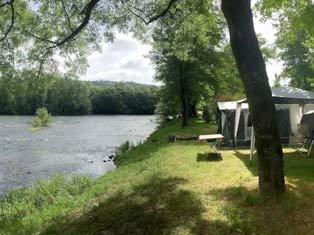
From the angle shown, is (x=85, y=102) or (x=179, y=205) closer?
(x=179, y=205)

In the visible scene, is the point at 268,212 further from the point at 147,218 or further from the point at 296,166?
the point at 296,166

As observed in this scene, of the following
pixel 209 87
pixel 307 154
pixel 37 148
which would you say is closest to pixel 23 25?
pixel 307 154

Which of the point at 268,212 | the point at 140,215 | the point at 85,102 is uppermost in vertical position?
the point at 85,102

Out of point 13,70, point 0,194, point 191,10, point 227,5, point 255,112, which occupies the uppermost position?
point 191,10

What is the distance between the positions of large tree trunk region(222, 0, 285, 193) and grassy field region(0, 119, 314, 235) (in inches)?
26.7

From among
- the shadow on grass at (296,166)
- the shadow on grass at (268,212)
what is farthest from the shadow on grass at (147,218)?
the shadow on grass at (296,166)

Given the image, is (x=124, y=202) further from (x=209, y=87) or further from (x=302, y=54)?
(x=302, y=54)

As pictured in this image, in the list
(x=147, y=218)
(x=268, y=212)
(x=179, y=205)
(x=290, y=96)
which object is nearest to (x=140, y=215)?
(x=147, y=218)

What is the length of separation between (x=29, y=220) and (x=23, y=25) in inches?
252

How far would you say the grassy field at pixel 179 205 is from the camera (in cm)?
698

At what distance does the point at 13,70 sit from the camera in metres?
12.6

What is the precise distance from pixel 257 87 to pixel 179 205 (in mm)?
2977

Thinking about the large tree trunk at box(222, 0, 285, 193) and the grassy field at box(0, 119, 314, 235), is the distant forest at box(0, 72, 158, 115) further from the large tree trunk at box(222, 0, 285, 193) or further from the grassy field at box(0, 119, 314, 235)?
the large tree trunk at box(222, 0, 285, 193)

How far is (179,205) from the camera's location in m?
8.28
